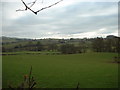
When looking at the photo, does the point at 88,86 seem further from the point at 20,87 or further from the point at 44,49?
the point at 44,49

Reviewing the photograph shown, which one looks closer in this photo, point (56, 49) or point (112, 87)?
point (112, 87)

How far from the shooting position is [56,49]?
69.0 metres

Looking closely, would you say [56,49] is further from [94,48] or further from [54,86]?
[54,86]

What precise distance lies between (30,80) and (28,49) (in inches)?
2833

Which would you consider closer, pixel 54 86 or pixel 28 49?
pixel 54 86

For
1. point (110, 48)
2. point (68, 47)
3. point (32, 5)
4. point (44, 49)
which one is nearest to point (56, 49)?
point (44, 49)

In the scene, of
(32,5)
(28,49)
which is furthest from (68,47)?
(32,5)

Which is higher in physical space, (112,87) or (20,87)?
(20,87)

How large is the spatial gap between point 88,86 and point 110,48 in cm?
4319

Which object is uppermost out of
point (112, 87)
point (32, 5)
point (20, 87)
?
point (32, 5)

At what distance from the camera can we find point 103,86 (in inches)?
496

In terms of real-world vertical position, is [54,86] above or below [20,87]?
below

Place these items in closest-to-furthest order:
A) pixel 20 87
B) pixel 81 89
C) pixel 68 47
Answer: pixel 20 87, pixel 81 89, pixel 68 47

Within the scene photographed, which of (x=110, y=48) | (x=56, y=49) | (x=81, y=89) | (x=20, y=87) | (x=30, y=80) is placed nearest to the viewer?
(x=20, y=87)
